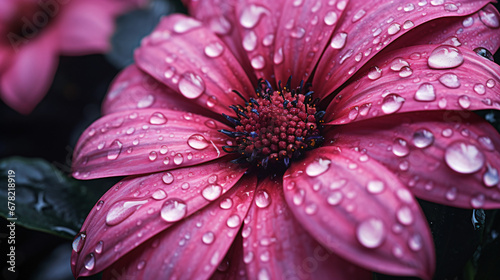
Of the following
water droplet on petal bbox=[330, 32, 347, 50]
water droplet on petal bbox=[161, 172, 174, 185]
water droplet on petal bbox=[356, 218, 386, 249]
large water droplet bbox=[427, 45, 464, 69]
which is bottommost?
water droplet on petal bbox=[161, 172, 174, 185]

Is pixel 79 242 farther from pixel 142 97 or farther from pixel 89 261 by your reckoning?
pixel 142 97

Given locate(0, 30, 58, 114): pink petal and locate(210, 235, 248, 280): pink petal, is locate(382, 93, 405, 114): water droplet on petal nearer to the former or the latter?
locate(210, 235, 248, 280): pink petal

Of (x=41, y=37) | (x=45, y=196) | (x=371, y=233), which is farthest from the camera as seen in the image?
(x=41, y=37)

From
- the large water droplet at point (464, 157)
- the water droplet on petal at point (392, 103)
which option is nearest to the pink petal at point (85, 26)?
the water droplet on petal at point (392, 103)

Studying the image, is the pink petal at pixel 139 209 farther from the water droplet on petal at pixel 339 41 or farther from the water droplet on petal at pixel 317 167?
the water droplet on petal at pixel 339 41

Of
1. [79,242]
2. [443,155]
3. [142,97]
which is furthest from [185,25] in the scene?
[443,155]

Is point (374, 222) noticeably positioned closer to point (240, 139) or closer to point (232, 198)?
point (232, 198)

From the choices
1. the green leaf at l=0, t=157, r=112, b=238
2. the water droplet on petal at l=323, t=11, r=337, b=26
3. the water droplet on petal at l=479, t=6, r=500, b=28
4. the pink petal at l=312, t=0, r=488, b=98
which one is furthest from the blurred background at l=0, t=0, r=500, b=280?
the water droplet on petal at l=323, t=11, r=337, b=26

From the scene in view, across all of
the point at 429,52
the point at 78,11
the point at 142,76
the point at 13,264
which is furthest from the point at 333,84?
the point at 13,264
